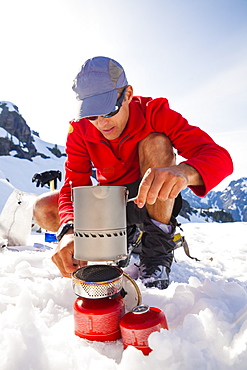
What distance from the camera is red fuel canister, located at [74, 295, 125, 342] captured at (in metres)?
0.92

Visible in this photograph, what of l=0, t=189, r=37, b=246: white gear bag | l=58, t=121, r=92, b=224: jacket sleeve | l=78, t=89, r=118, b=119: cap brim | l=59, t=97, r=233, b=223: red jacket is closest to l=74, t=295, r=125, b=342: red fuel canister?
l=59, t=97, r=233, b=223: red jacket

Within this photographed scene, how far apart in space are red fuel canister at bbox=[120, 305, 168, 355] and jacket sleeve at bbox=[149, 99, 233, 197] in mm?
608

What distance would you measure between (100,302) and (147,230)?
770 mm

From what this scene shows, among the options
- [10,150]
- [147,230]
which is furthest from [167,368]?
[10,150]

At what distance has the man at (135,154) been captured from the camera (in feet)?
4.32

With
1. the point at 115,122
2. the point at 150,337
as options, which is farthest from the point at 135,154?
the point at 150,337

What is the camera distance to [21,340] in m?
0.76

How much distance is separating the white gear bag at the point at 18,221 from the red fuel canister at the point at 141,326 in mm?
2308

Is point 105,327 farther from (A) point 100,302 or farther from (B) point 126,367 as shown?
(B) point 126,367

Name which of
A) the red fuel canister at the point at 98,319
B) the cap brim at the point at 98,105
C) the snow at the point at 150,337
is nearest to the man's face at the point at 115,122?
the cap brim at the point at 98,105

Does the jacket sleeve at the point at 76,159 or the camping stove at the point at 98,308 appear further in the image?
the jacket sleeve at the point at 76,159

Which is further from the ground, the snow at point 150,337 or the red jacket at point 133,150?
the red jacket at point 133,150

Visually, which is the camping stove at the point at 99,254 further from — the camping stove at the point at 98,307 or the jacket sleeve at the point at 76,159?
the jacket sleeve at the point at 76,159

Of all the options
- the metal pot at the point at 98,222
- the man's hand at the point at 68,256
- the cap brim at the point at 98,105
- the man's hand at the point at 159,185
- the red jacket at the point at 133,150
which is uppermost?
the cap brim at the point at 98,105
